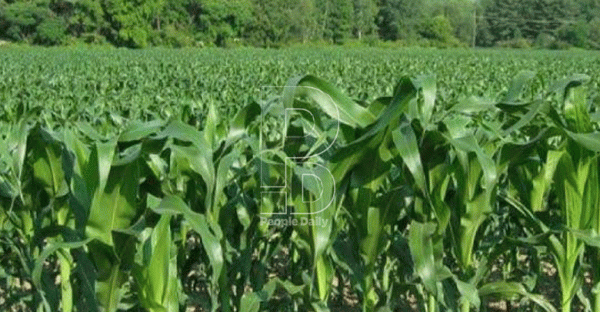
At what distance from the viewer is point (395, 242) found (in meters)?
2.85

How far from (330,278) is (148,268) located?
65 cm

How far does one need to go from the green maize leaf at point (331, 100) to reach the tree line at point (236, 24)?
6868 centimetres

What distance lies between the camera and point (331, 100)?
2.53 metres

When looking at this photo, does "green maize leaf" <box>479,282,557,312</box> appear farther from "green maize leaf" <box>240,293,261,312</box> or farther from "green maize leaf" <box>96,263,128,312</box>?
"green maize leaf" <box>96,263,128,312</box>

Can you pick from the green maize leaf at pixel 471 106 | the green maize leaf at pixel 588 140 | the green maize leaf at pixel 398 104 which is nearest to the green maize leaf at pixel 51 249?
the green maize leaf at pixel 398 104

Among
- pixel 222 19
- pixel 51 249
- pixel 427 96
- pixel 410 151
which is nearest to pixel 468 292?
pixel 410 151

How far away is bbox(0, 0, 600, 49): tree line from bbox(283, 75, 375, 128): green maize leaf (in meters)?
68.7

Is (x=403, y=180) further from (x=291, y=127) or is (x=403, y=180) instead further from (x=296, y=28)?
(x=296, y=28)

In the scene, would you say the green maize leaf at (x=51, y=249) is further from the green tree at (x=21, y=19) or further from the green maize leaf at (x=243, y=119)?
the green tree at (x=21, y=19)

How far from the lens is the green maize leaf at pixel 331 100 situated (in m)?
2.48

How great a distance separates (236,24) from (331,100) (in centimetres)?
7295

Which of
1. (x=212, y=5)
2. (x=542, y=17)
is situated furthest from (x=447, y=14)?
(x=212, y=5)

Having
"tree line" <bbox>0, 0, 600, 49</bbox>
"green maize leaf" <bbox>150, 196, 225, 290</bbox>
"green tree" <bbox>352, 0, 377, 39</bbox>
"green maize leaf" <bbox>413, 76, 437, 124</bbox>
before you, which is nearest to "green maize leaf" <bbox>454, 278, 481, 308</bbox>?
"green maize leaf" <bbox>413, 76, 437, 124</bbox>

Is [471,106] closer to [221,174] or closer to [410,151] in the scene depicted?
[410,151]
